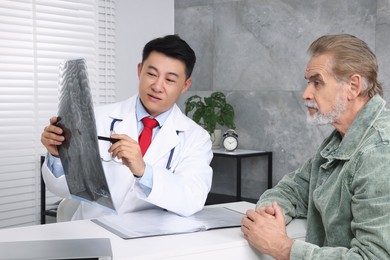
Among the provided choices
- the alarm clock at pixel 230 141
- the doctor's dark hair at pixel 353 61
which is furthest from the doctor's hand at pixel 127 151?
the alarm clock at pixel 230 141

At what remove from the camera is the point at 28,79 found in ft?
14.2

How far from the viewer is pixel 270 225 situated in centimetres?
168

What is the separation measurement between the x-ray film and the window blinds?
271 cm

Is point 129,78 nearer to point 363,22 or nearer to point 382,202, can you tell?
point 363,22

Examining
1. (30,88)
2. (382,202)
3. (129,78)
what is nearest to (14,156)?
(30,88)

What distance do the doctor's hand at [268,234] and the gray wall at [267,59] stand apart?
2.44 meters

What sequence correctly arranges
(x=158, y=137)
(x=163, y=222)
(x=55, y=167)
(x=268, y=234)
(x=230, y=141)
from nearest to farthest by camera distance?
(x=268, y=234)
(x=163, y=222)
(x=55, y=167)
(x=158, y=137)
(x=230, y=141)

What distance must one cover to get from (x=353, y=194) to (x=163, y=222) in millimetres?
640

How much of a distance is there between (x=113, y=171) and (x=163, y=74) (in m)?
0.45

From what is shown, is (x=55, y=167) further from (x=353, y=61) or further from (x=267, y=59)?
(x=267, y=59)

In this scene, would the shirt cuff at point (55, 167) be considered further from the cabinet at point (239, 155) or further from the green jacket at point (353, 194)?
the cabinet at point (239, 155)

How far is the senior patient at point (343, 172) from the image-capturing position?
1462 mm

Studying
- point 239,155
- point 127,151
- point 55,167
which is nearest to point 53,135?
point 127,151

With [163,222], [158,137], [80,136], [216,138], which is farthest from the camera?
[216,138]
